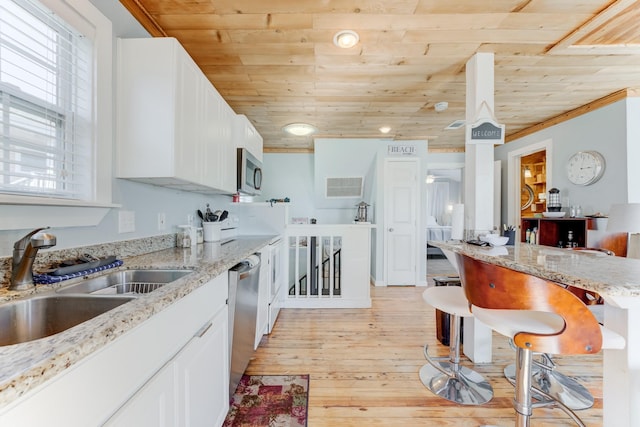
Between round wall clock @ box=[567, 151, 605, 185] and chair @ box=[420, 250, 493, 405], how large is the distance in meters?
2.74

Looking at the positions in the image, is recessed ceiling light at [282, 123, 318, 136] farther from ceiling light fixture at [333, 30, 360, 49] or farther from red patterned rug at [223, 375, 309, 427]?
red patterned rug at [223, 375, 309, 427]

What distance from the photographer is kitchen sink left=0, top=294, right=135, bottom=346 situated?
849mm

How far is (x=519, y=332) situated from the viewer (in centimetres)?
110

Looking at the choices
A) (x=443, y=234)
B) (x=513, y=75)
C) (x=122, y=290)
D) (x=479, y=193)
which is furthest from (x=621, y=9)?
(x=443, y=234)

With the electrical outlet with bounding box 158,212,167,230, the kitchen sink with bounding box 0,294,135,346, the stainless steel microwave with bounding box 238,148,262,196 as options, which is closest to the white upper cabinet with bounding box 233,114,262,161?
the stainless steel microwave with bounding box 238,148,262,196

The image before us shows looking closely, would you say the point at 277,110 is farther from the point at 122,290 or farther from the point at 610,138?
the point at 610,138

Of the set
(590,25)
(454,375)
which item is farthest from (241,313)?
(590,25)

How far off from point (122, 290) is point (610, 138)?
15.4ft

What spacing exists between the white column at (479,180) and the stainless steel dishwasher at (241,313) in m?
1.69

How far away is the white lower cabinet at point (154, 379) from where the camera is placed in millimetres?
528

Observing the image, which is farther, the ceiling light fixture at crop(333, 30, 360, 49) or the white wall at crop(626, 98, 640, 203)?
the white wall at crop(626, 98, 640, 203)

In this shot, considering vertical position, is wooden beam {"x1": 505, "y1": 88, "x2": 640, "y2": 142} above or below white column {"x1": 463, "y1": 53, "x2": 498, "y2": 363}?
above

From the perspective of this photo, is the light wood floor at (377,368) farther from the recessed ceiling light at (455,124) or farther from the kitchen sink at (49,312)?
the recessed ceiling light at (455,124)

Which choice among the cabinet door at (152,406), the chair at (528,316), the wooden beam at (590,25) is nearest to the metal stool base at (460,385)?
the chair at (528,316)
